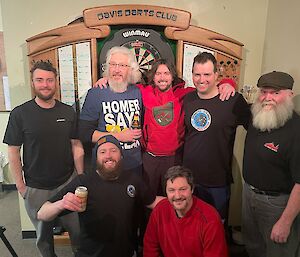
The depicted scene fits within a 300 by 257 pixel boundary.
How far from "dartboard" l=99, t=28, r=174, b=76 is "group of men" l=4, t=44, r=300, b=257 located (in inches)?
9.6

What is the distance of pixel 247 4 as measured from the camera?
7.86 ft

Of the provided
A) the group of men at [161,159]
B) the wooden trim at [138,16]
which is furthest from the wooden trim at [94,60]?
the group of men at [161,159]

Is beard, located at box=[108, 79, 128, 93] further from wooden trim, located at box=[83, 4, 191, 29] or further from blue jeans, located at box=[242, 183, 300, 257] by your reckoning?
blue jeans, located at box=[242, 183, 300, 257]

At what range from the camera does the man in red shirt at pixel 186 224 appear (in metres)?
1.65

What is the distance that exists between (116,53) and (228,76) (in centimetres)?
94

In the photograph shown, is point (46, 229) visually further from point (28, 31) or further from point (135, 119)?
point (28, 31)

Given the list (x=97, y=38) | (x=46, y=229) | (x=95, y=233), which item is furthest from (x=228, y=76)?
(x=46, y=229)

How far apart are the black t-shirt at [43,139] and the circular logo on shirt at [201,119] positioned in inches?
33.0

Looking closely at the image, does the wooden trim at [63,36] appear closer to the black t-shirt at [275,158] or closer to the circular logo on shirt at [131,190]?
the circular logo on shirt at [131,190]

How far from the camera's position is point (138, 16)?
2262 millimetres

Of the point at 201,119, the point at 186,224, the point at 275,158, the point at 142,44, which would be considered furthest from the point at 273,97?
the point at 142,44

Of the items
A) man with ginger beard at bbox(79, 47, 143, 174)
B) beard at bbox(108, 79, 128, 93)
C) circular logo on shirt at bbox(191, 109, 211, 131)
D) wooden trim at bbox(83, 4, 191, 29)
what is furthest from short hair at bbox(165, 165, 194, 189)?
wooden trim at bbox(83, 4, 191, 29)

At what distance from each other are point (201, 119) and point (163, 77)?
15.2 inches

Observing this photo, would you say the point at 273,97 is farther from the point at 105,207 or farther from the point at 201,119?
the point at 105,207
